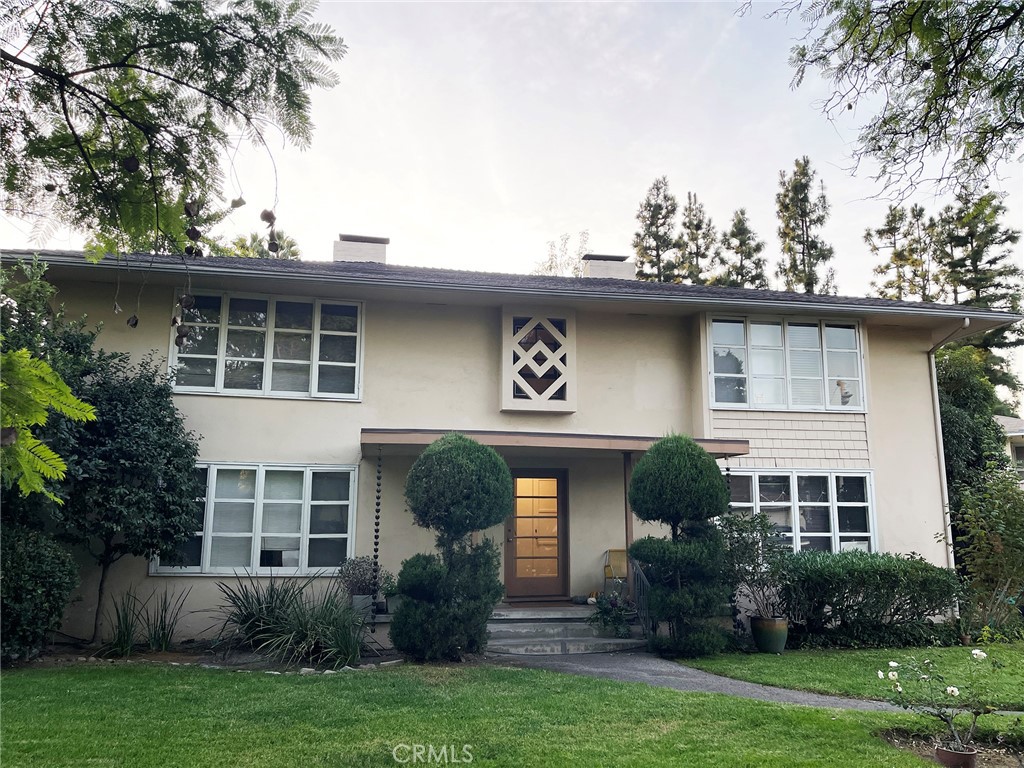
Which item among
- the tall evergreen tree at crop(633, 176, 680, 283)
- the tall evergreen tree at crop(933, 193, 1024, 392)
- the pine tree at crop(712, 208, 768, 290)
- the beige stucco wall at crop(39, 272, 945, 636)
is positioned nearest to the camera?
the beige stucco wall at crop(39, 272, 945, 636)

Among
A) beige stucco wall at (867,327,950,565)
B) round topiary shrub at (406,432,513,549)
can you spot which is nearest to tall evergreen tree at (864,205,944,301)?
beige stucco wall at (867,327,950,565)

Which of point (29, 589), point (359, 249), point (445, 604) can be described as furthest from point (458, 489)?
point (359, 249)

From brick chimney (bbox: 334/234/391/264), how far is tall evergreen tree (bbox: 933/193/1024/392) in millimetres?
19018

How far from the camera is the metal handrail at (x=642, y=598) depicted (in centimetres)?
1014

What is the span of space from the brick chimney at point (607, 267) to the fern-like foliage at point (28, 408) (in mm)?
13254

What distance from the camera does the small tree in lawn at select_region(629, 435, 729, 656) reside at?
30.9 ft

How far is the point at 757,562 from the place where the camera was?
10.3 meters

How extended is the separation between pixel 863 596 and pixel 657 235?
21295 mm

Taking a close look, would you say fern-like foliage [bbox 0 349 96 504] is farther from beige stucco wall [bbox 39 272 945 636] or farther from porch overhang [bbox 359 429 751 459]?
beige stucco wall [bbox 39 272 945 636]

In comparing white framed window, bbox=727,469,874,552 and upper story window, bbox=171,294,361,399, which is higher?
upper story window, bbox=171,294,361,399

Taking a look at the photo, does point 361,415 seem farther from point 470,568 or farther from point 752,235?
point 752,235

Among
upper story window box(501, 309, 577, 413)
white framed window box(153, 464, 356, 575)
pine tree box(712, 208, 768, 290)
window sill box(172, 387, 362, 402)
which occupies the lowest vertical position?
white framed window box(153, 464, 356, 575)

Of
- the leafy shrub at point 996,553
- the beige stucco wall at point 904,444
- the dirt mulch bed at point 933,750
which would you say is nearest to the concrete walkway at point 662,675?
the dirt mulch bed at point 933,750

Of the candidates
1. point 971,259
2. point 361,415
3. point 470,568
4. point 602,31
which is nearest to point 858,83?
point 602,31
